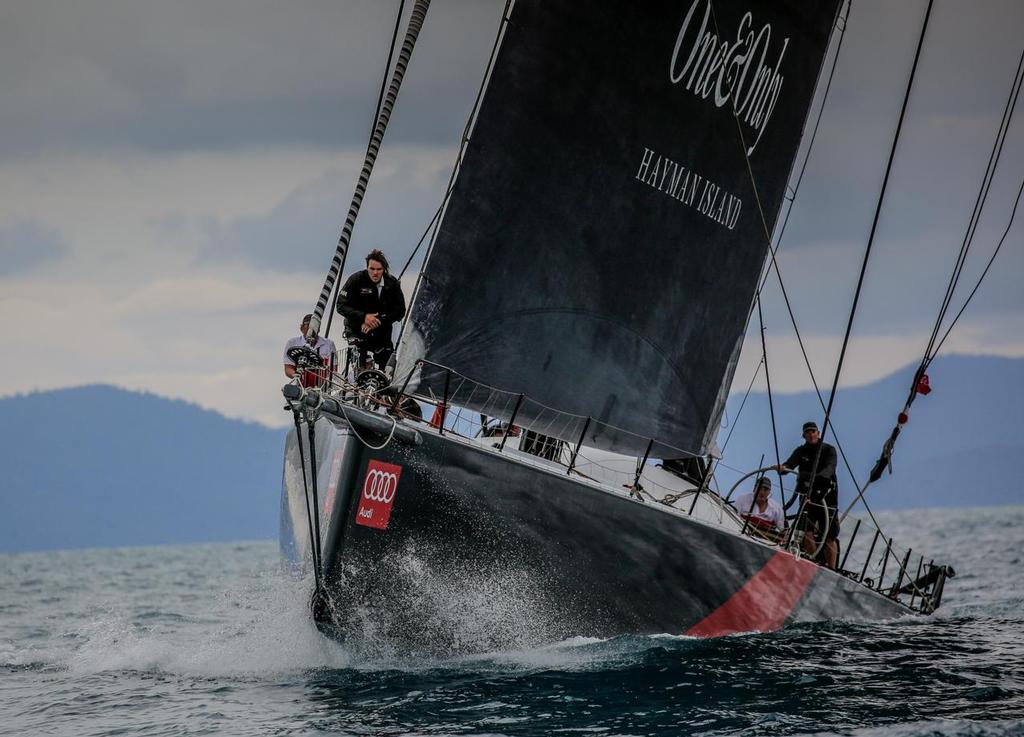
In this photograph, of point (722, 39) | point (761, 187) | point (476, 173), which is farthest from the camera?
point (761, 187)

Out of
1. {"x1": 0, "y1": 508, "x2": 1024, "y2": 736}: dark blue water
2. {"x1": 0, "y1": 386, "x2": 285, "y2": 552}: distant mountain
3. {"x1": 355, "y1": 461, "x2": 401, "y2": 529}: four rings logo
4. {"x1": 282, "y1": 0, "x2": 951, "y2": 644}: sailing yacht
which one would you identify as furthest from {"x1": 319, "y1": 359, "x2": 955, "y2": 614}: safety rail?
{"x1": 0, "y1": 386, "x2": 285, "y2": 552}: distant mountain

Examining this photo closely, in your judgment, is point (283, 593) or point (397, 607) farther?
point (283, 593)

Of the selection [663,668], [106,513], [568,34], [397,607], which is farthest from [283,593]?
[106,513]

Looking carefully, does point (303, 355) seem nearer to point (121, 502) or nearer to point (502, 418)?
point (502, 418)

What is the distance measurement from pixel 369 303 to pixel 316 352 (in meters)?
1.48

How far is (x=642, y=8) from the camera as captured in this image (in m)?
10.6

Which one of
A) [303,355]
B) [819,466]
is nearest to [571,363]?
[303,355]

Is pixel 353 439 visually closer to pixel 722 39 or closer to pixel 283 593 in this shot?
pixel 283 593

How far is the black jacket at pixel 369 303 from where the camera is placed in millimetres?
10664

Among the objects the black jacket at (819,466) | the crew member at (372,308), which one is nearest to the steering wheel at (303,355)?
the crew member at (372,308)

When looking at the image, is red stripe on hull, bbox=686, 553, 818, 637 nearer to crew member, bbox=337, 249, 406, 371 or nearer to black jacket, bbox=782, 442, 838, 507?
black jacket, bbox=782, 442, 838, 507

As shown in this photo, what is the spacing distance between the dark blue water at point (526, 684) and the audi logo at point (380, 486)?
3.58 ft

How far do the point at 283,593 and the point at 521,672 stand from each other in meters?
2.37

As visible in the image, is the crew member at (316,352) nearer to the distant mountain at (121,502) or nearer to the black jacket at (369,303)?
the black jacket at (369,303)
